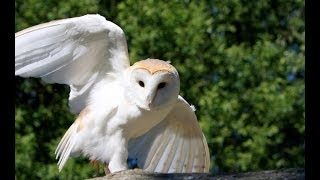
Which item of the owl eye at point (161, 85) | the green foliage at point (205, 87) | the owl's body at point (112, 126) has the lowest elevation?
the green foliage at point (205, 87)

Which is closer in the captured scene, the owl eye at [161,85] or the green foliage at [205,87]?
the owl eye at [161,85]

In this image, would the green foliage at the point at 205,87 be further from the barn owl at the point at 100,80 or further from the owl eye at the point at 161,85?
the owl eye at the point at 161,85

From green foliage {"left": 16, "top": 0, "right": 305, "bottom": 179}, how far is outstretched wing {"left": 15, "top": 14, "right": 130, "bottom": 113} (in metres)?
1.76

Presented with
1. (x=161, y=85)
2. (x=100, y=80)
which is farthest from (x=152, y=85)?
(x=100, y=80)

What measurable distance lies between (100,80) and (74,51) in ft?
0.55

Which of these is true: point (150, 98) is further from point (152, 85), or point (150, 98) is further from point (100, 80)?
point (100, 80)

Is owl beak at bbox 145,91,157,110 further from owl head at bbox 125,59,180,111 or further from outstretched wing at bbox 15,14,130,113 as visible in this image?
outstretched wing at bbox 15,14,130,113

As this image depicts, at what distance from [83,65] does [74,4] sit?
2131 millimetres

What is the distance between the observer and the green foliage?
19.9ft

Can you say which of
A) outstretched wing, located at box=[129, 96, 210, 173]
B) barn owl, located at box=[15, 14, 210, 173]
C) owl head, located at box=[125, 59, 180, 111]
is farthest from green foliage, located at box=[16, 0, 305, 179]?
owl head, located at box=[125, 59, 180, 111]

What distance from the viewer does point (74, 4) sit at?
6211 mm

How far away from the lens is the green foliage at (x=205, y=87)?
6.06 meters

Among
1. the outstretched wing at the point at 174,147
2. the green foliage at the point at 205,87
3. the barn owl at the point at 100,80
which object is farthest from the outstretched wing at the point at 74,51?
the green foliage at the point at 205,87
